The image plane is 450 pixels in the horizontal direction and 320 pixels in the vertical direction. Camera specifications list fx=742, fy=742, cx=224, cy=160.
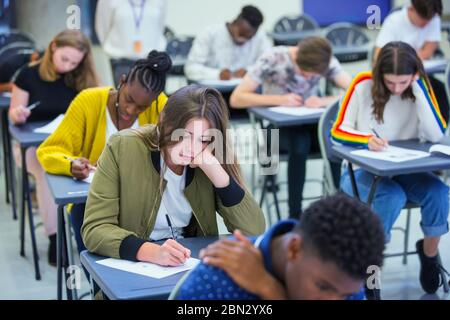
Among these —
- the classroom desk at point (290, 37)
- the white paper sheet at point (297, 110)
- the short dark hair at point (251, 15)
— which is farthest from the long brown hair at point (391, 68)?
the classroom desk at point (290, 37)

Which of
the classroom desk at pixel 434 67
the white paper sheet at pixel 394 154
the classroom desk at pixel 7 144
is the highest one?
the classroom desk at pixel 434 67

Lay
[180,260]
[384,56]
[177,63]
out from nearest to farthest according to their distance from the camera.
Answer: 1. [180,260]
2. [384,56]
3. [177,63]

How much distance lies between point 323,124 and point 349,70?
547 cm

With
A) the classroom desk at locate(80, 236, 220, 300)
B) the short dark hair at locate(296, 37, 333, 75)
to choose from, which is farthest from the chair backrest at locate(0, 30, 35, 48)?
the classroom desk at locate(80, 236, 220, 300)

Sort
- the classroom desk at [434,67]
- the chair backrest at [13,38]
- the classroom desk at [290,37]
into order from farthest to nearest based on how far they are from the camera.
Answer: the classroom desk at [290,37], the chair backrest at [13,38], the classroom desk at [434,67]

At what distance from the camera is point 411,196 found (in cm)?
324

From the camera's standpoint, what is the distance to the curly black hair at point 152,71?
2.86 metres

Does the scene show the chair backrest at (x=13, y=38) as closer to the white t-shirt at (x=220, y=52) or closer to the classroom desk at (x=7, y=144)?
the white t-shirt at (x=220, y=52)

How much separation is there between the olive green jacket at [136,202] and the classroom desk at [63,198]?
47cm

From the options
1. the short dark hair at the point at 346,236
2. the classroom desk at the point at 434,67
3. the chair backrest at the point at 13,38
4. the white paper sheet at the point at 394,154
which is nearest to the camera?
the short dark hair at the point at 346,236

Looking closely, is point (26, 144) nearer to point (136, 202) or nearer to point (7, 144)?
point (7, 144)
